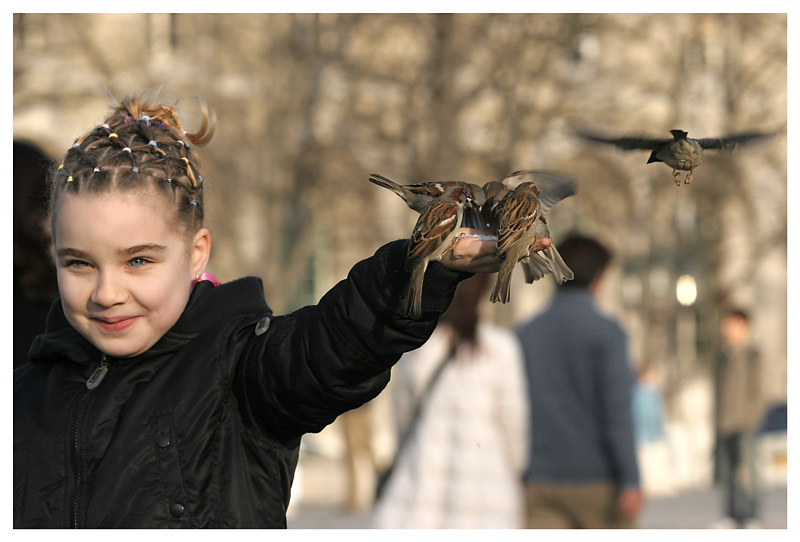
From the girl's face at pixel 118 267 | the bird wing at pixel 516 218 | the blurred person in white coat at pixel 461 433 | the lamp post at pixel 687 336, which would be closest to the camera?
the bird wing at pixel 516 218

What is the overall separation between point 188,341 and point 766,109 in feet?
53.9

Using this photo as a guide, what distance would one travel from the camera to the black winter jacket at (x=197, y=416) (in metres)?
2.54

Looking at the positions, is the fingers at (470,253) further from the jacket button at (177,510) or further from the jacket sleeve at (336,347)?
the jacket button at (177,510)

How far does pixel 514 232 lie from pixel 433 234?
0.17 metres

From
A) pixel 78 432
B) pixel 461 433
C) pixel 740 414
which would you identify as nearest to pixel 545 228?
pixel 78 432

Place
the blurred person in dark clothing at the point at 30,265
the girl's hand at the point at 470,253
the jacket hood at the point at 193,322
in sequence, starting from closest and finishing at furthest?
1. the girl's hand at the point at 470,253
2. the jacket hood at the point at 193,322
3. the blurred person in dark clothing at the point at 30,265

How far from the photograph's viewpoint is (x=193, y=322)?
276 cm

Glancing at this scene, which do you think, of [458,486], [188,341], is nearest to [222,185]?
[458,486]

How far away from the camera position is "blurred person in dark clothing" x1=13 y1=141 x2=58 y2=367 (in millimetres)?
4094

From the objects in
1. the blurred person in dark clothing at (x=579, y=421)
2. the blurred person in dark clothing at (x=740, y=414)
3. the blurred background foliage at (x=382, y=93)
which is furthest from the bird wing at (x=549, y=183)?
the blurred background foliage at (x=382, y=93)

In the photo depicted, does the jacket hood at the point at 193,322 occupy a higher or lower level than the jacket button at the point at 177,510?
higher

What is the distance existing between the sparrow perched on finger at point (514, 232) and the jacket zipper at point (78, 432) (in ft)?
3.45

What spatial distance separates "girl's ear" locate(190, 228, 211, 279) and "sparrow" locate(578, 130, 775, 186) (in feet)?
3.25

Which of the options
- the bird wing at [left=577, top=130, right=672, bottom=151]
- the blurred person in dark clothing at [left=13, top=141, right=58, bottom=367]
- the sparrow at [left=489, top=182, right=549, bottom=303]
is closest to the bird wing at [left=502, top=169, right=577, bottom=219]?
the bird wing at [left=577, top=130, right=672, bottom=151]
